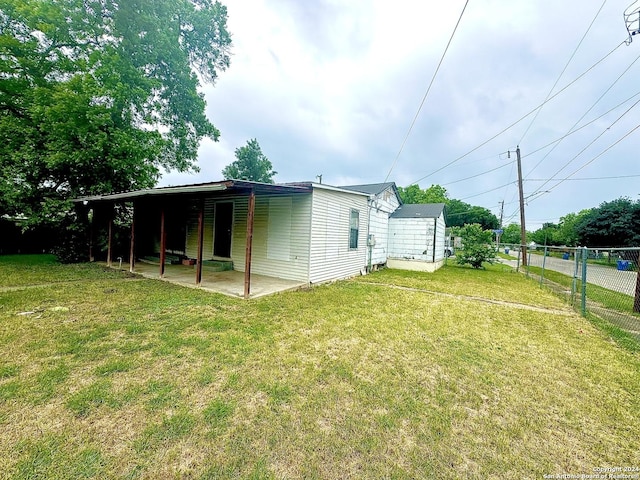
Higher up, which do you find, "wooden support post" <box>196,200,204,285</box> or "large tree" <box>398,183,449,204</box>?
"large tree" <box>398,183,449,204</box>

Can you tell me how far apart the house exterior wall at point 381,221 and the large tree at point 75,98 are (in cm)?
890

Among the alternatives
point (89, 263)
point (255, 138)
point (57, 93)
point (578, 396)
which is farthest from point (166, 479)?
point (255, 138)

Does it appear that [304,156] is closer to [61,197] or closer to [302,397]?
[61,197]

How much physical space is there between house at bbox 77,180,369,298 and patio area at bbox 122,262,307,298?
0.64 feet

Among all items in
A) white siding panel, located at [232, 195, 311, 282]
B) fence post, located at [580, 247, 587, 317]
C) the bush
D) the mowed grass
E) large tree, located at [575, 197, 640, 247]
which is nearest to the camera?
the mowed grass

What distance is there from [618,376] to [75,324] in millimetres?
7138

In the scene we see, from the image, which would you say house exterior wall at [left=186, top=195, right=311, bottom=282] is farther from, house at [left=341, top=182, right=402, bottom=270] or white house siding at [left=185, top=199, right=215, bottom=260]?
house at [left=341, top=182, right=402, bottom=270]

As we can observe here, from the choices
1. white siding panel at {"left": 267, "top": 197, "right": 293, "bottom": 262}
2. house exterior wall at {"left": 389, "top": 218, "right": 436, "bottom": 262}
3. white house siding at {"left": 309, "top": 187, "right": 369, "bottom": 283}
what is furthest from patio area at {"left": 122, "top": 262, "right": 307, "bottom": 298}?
house exterior wall at {"left": 389, "top": 218, "right": 436, "bottom": 262}

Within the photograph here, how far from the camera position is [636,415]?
7.63 feet

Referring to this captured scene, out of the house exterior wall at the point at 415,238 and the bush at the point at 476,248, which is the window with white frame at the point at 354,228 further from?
the bush at the point at 476,248

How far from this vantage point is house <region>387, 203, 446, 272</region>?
1223 cm

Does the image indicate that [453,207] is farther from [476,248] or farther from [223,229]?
[223,229]

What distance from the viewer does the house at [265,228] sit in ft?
23.0

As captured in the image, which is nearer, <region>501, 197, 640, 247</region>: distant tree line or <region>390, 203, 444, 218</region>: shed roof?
<region>390, 203, 444, 218</region>: shed roof
